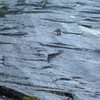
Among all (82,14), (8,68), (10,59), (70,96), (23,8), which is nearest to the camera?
(70,96)

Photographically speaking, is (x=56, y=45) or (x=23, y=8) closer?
(x=56, y=45)

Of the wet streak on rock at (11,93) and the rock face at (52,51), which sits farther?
the rock face at (52,51)

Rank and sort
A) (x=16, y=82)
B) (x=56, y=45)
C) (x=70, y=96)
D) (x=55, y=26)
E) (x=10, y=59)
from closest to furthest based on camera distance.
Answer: (x=70, y=96) < (x=16, y=82) < (x=10, y=59) < (x=56, y=45) < (x=55, y=26)

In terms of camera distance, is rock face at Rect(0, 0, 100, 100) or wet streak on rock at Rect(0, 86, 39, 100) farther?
rock face at Rect(0, 0, 100, 100)

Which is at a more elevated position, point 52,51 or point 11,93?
point 11,93

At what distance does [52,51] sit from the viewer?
8.45 m

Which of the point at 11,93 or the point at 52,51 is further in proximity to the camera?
the point at 52,51

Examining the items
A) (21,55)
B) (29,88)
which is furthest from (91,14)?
(29,88)

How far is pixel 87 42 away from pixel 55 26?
1.61m

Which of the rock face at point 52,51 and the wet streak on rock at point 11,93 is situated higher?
the wet streak on rock at point 11,93

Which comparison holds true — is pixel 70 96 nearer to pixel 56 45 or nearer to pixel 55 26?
pixel 56 45

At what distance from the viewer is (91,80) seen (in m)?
6.89

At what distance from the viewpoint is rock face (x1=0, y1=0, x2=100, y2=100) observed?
657cm

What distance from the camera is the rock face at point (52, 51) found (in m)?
6.57
